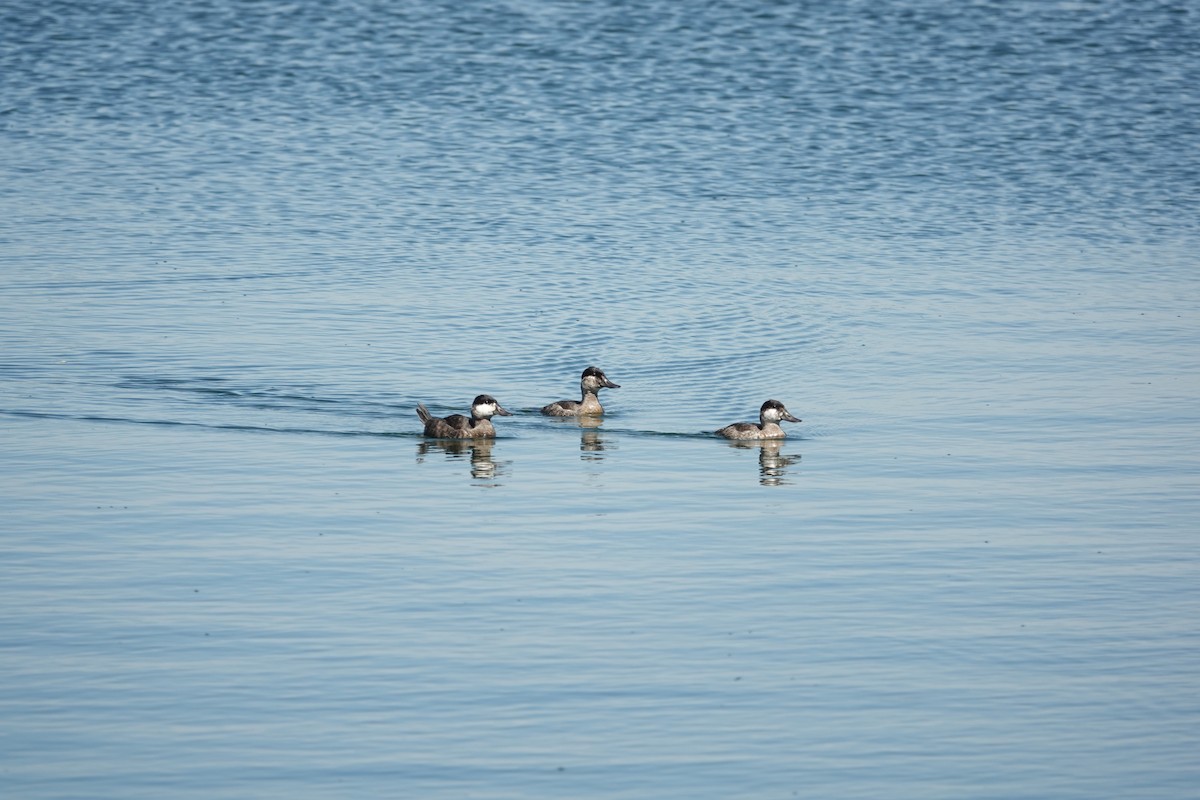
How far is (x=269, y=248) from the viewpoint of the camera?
34.6 m

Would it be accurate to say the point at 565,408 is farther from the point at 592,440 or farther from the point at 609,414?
the point at 592,440

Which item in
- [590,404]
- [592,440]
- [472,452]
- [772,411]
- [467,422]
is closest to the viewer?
[472,452]

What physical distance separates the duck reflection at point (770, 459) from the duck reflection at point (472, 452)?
2.65m

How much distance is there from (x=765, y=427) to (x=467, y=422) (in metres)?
3.27

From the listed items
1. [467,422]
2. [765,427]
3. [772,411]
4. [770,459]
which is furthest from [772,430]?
[467,422]

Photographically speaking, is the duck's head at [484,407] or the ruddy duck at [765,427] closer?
the ruddy duck at [765,427]

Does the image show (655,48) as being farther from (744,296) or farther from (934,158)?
(744,296)

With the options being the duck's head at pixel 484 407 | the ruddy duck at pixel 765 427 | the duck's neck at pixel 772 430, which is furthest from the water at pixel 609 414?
the duck's head at pixel 484 407

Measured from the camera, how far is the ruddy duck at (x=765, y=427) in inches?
885

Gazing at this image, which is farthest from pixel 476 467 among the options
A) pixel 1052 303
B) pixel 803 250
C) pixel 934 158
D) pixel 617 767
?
pixel 934 158

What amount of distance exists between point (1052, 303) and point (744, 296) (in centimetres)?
456

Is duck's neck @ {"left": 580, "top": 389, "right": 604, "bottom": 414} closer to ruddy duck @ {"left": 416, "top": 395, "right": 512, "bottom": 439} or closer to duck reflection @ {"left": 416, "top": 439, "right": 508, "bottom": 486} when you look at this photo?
ruddy duck @ {"left": 416, "top": 395, "right": 512, "bottom": 439}

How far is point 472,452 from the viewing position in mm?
22359

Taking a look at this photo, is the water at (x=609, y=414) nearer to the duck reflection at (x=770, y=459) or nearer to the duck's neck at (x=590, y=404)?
the duck reflection at (x=770, y=459)
